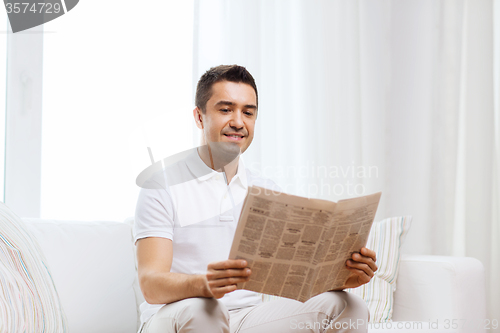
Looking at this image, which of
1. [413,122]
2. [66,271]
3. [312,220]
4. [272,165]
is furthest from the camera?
[413,122]

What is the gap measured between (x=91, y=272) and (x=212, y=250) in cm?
57

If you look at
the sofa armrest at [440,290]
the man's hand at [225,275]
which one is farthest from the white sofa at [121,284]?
the man's hand at [225,275]

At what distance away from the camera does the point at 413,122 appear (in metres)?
2.84

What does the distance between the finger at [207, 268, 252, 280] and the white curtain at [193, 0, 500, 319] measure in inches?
58.2

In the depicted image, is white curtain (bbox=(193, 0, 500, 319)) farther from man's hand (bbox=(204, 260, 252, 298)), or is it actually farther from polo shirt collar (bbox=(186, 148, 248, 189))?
man's hand (bbox=(204, 260, 252, 298))

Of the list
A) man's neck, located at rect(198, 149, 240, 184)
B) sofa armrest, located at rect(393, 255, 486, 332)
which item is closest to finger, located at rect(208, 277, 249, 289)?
man's neck, located at rect(198, 149, 240, 184)

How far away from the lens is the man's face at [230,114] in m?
1.50

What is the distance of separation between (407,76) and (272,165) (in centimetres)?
110

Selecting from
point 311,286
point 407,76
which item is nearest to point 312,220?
point 311,286

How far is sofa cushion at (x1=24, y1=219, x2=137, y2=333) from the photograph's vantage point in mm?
1565

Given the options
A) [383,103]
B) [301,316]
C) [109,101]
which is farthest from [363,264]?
[383,103]

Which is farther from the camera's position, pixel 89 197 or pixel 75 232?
pixel 89 197

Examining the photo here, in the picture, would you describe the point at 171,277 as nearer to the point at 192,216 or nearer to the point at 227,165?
the point at 192,216

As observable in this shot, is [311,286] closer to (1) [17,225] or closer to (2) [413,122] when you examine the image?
(1) [17,225]
